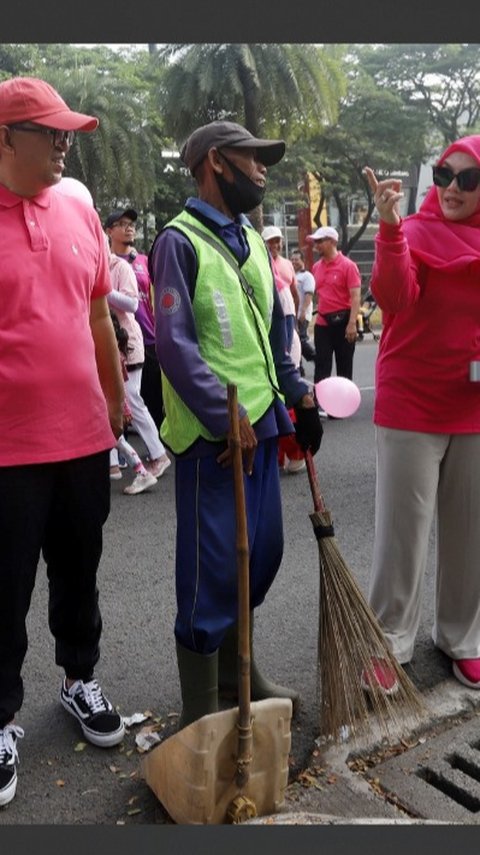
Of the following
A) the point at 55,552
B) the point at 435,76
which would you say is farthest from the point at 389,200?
the point at 435,76

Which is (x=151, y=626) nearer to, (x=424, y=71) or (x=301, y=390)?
(x=301, y=390)

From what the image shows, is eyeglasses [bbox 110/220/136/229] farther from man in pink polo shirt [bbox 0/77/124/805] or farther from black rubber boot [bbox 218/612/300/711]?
black rubber boot [bbox 218/612/300/711]

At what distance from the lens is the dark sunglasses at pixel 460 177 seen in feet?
9.51

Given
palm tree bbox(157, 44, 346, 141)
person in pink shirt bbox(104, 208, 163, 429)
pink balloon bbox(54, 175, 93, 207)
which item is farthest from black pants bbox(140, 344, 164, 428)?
palm tree bbox(157, 44, 346, 141)

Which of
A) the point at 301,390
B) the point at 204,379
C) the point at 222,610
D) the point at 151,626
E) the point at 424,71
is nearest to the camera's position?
the point at 204,379

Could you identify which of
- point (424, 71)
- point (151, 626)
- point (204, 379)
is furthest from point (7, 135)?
point (424, 71)

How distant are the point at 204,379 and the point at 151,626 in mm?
1806

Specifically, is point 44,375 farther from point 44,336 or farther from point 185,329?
point 185,329

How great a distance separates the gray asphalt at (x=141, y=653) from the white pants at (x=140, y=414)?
367 millimetres

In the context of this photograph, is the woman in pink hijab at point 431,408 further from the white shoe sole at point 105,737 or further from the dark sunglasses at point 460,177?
the white shoe sole at point 105,737

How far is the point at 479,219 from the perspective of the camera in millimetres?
3018

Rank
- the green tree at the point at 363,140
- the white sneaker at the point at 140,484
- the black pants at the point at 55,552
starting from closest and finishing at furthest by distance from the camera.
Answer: the black pants at the point at 55,552
the white sneaker at the point at 140,484
the green tree at the point at 363,140

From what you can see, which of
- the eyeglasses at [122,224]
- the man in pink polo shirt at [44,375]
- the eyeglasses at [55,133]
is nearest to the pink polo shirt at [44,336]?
the man in pink polo shirt at [44,375]

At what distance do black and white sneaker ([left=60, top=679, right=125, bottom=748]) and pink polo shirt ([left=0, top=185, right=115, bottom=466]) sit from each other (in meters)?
0.92
